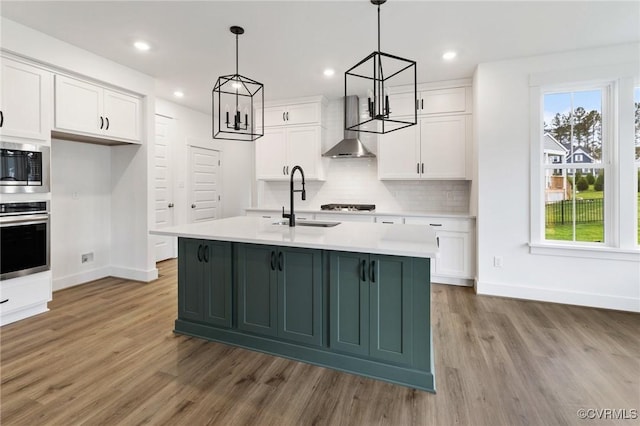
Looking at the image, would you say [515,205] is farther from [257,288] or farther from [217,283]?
[217,283]

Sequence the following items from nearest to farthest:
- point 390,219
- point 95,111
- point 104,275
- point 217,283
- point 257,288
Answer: point 257,288, point 217,283, point 95,111, point 390,219, point 104,275

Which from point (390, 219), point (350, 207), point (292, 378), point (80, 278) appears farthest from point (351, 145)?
point (80, 278)

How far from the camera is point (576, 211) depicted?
3.59m

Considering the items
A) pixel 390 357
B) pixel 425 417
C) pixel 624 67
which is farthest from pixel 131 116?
pixel 624 67

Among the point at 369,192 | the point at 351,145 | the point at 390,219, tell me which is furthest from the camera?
the point at 369,192

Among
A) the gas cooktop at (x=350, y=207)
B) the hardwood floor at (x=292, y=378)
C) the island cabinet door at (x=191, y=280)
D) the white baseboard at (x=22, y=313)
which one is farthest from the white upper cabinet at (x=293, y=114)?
the white baseboard at (x=22, y=313)

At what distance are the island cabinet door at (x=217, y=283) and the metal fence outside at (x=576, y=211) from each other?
3.53 meters

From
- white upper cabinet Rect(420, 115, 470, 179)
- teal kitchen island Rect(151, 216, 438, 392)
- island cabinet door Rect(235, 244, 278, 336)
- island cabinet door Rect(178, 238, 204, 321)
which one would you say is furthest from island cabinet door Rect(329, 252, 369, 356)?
white upper cabinet Rect(420, 115, 470, 179)

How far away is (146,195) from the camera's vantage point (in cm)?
428

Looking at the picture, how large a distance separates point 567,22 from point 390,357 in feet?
10.7

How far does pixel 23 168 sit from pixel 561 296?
5.61 m

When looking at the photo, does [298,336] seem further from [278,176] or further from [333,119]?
[333,119]

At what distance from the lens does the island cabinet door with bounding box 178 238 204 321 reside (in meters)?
2.69

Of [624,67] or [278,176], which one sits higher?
[624,67]
